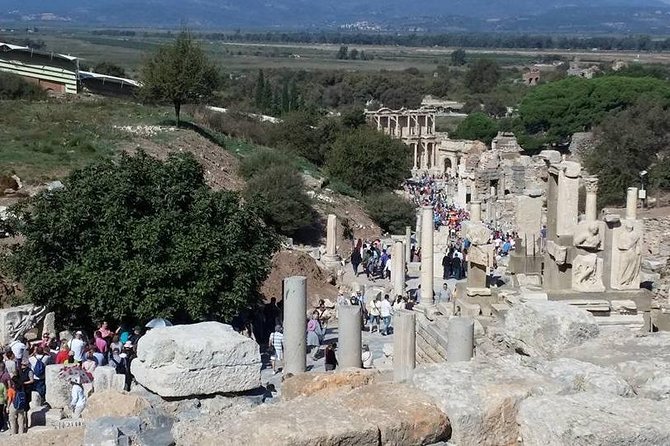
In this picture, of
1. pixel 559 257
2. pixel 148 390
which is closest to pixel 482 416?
pixel 148 390

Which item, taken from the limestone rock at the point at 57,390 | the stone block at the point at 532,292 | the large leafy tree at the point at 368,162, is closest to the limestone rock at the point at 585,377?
the limestone rock at the point at 57,390

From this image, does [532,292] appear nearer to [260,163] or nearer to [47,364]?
[47,364]

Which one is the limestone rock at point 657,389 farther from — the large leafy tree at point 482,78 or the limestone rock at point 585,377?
the large leafy tree at point 482,78

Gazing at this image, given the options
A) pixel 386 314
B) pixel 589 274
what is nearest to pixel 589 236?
pixel 589 274

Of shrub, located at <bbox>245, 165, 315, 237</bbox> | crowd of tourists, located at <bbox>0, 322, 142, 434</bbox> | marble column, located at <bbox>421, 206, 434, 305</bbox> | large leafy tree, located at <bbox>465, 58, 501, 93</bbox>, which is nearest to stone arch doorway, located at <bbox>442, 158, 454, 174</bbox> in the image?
shrub, located at <bbox>245, 165, 315, 237</bbox>

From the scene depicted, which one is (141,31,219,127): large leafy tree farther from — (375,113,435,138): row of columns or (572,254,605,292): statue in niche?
(375,113,435,138): row of columns

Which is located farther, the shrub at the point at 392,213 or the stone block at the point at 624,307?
the shrub at the point at 392,213
